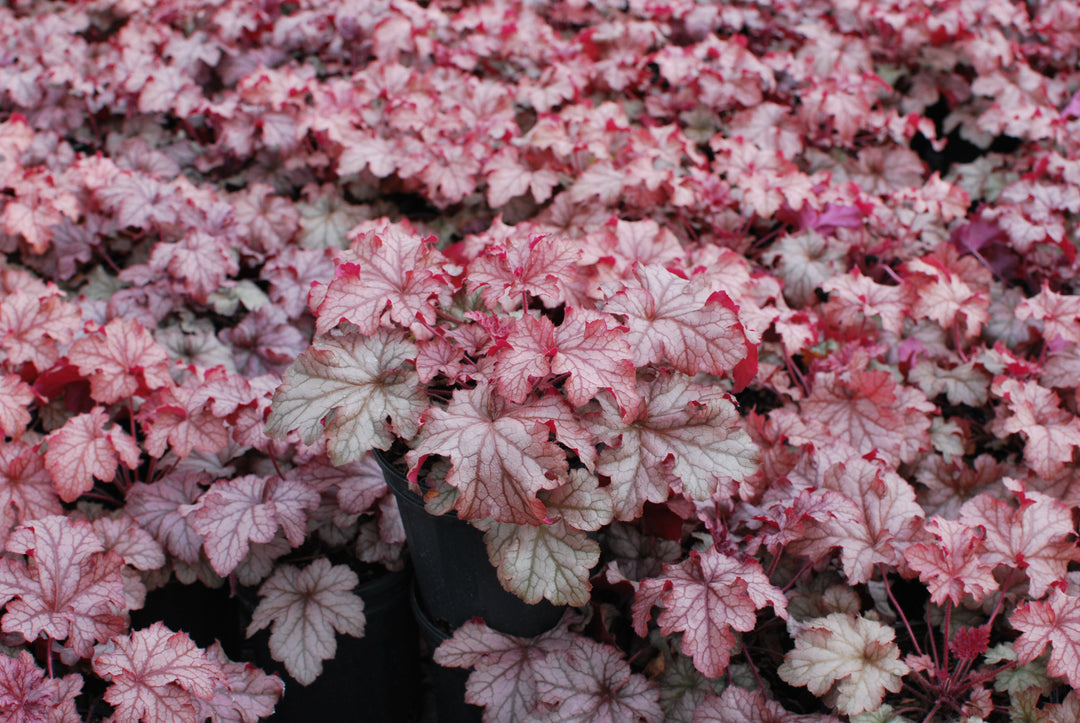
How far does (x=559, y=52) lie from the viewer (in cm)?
367

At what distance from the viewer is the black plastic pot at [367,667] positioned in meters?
2.18

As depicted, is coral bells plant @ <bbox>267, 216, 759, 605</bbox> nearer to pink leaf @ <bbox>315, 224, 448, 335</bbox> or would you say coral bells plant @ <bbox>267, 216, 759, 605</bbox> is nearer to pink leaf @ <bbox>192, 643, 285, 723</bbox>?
pink leaf @ <bbox>315, 224, 448, 335</bbox>

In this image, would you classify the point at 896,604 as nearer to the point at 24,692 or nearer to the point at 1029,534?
the point at 1029,534

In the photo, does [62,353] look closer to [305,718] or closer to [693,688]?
[305,718]

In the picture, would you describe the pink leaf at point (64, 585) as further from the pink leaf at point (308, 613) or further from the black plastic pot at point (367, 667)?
the black plastic pot at point (367, 667)

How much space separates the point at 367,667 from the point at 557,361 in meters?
1.27

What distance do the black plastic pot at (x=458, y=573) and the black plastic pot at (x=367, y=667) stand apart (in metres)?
0.21

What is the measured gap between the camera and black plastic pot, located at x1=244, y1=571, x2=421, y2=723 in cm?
218

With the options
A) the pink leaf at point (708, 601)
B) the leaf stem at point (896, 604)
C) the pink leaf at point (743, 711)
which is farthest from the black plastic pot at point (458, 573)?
the leaf stem at point (896, 604)

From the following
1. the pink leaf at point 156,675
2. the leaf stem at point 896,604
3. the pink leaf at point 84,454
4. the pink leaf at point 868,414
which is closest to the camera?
the pink leaf at point 156,675

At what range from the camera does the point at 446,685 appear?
7.20 ft

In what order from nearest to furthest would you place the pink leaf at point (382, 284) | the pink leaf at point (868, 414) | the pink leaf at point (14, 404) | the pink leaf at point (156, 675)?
the pink leaf at point (156, 675) < the pink leaf at point (382, 284) < the pink leaf at point (14, 404) < the pink leaf at point (868, 414)

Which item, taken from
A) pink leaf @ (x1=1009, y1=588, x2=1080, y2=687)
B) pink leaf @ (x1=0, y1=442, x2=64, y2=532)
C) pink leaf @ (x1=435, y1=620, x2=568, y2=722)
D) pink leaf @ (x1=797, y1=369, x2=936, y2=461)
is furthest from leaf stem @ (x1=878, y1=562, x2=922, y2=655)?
pink leaf @ (x1=0, y1=442, x2=64, y2=532)

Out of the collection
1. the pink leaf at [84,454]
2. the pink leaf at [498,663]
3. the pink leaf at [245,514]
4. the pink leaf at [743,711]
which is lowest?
the pink leaf at [498,663]
